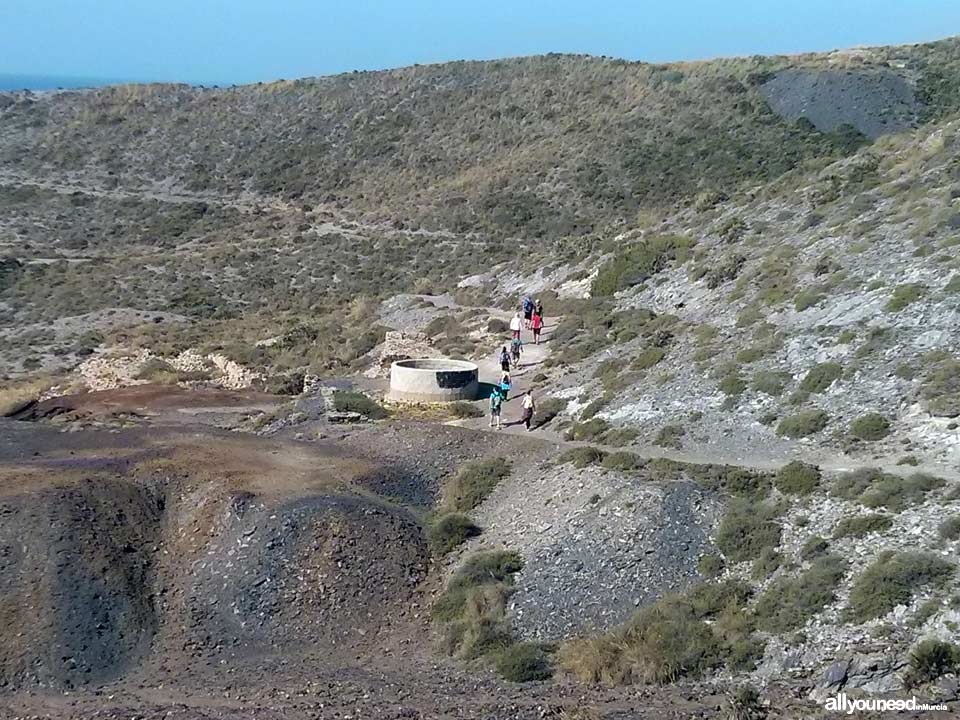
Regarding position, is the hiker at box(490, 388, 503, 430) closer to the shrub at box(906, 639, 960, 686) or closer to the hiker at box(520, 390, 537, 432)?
the hiker at box(520, 390, 537, 432)

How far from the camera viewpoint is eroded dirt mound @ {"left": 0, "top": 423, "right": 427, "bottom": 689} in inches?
770

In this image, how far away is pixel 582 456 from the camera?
81.3 ft

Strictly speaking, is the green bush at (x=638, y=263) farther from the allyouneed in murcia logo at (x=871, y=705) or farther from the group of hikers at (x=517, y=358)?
the allyouneed in murcia logo at (x=871, y=705)

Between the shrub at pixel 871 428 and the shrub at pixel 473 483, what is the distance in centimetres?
692

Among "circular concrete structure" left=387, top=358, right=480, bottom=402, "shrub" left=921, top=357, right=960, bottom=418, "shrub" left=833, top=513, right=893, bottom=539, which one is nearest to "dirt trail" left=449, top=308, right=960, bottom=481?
"circular concrete structure" left=387, top=358, right=480, bottom=402

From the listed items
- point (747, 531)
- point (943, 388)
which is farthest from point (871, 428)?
point (747, 531)

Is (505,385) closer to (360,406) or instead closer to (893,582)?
(360,406)

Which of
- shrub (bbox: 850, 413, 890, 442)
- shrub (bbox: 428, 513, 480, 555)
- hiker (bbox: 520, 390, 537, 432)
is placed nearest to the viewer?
shrub (bbox: 428, 513, 480, 555)

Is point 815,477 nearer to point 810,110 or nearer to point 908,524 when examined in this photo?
point 908,524

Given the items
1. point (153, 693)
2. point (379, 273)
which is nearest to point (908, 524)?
point (153, 693)

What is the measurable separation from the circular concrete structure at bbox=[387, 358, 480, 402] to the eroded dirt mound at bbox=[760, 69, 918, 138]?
41627mm

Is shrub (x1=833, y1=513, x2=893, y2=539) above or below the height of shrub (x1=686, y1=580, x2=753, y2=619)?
above

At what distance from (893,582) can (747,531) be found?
331cm

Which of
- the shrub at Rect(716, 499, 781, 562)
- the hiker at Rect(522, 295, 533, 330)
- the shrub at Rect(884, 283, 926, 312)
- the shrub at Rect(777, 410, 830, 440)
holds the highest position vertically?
the shrub at Rect(884, 283, 926, 312)
